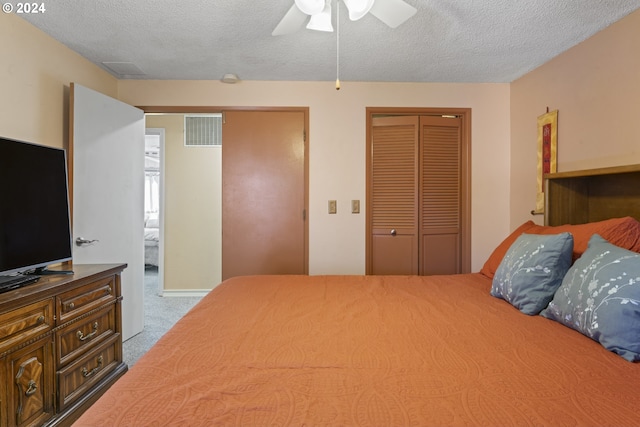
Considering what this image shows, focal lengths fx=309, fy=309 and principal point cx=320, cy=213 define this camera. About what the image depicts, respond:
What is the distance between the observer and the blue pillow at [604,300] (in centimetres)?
100

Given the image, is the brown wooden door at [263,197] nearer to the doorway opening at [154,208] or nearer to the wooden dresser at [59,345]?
the wooden dresser at [59,345]

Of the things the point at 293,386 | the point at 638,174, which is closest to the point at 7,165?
the point at 293,386

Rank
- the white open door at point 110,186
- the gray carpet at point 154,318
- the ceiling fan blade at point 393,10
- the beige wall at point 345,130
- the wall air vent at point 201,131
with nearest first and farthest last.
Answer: the ceiling fan blade at point 393,10
the white open door at point 110,186
the gray carpet at point 154,318
the beige wall at point 345,130
the wall air vent at point 201,131

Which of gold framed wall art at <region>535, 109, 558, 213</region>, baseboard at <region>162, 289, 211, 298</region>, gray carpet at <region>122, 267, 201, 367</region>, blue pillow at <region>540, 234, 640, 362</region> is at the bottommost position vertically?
gray carpet at <region>122, 267, 201, 367</region>

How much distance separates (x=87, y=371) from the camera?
1.81m

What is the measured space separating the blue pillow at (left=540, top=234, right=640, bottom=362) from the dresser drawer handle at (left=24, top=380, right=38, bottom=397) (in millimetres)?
2368

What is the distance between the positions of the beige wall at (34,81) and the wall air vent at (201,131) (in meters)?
1.51

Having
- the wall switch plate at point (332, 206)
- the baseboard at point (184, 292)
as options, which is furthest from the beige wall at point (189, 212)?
the wall switch plate at point (332, 206)

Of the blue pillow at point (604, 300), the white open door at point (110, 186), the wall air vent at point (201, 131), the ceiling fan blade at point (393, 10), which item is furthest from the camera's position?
the wall air vent at point (201, 131)

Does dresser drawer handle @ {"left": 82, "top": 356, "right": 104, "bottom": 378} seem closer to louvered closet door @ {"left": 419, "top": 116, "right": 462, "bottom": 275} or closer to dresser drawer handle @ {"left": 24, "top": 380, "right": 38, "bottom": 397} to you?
dresser drawer handle @ {"left": 24, "top": 380, "right": 38, "bottom": 397}

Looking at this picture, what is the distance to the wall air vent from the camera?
13.3 feet

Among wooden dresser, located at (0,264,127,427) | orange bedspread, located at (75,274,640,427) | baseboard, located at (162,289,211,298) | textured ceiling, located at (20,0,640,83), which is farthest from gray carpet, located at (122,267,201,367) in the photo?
textured ceiling, located at (20,0,640,83)

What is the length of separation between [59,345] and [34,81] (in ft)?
5.72

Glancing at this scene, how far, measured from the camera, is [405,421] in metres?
0.70
